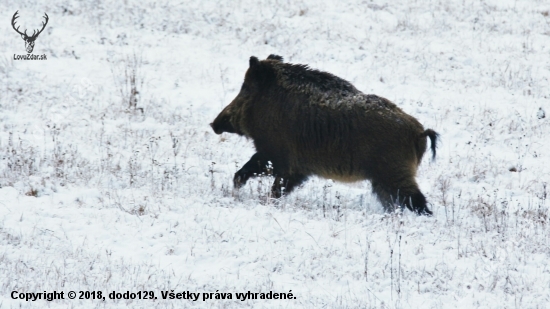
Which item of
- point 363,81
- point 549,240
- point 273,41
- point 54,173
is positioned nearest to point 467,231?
point 549,240

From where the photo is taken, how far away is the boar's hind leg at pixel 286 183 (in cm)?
847

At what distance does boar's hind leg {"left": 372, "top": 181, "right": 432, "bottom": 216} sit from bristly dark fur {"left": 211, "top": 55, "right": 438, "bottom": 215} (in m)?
0.01

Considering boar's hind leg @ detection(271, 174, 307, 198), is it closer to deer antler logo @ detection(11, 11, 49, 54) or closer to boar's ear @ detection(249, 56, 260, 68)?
boar's ear @ detection(249, 56, 260, 68)

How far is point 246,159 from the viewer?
11125 mm

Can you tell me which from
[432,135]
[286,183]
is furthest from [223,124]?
[432,135]

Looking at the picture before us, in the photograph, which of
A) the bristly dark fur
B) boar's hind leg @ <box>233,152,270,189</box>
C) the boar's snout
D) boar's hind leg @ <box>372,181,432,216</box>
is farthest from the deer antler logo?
boar's hind leg @ <box>372,181,432,216</box>

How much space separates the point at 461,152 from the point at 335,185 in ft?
10.00

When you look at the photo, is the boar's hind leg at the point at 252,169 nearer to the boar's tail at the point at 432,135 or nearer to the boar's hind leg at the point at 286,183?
the boar's hind leg at the point at 286,183

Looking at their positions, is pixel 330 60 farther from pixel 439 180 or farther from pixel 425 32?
pixel 439 180

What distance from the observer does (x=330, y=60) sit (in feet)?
52.1

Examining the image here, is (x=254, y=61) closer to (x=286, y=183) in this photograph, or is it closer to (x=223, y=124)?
(x=223, y=124)

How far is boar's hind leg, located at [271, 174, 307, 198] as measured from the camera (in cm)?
847

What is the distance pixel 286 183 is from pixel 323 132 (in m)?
0.84

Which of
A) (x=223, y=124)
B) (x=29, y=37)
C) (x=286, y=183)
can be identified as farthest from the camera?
(x=29, y=37)
